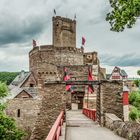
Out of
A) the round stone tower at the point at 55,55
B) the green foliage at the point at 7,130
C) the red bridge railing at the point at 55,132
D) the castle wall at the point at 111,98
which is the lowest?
the green foliage at the point at 7,130

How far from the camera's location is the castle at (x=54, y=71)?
3908 centimetres

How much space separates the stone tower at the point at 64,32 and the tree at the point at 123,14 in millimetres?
43310

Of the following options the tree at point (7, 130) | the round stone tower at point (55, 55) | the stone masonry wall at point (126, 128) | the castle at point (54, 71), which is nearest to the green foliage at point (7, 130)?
the tree at point (7, 130)

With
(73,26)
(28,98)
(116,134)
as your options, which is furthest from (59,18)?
(116,134)

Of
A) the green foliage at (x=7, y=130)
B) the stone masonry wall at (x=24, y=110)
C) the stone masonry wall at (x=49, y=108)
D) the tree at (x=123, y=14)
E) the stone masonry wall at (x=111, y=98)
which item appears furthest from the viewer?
the stone masonry wall at (x=24, y=110)

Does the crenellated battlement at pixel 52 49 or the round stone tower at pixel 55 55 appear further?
the crenellated battlement at pixel 52 49

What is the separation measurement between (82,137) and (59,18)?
45.1 m

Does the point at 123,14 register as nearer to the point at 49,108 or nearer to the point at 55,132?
the point at 55,132

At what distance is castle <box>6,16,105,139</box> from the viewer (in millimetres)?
39084

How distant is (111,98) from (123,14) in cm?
672

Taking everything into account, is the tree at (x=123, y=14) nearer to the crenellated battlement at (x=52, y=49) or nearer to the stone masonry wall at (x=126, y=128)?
the stone masonry wall at (x=126, y=128)

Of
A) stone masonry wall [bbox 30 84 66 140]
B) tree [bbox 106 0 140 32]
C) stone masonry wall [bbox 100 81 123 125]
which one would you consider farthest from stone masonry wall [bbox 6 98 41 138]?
tree [bbox 106 0 140 32]

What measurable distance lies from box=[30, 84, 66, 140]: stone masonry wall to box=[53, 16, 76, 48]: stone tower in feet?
127

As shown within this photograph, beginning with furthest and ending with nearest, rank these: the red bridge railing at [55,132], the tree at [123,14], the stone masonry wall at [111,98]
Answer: the stone masonry wall at [111,98], the tree at [123,14], the red bridge railing at [55,132]
